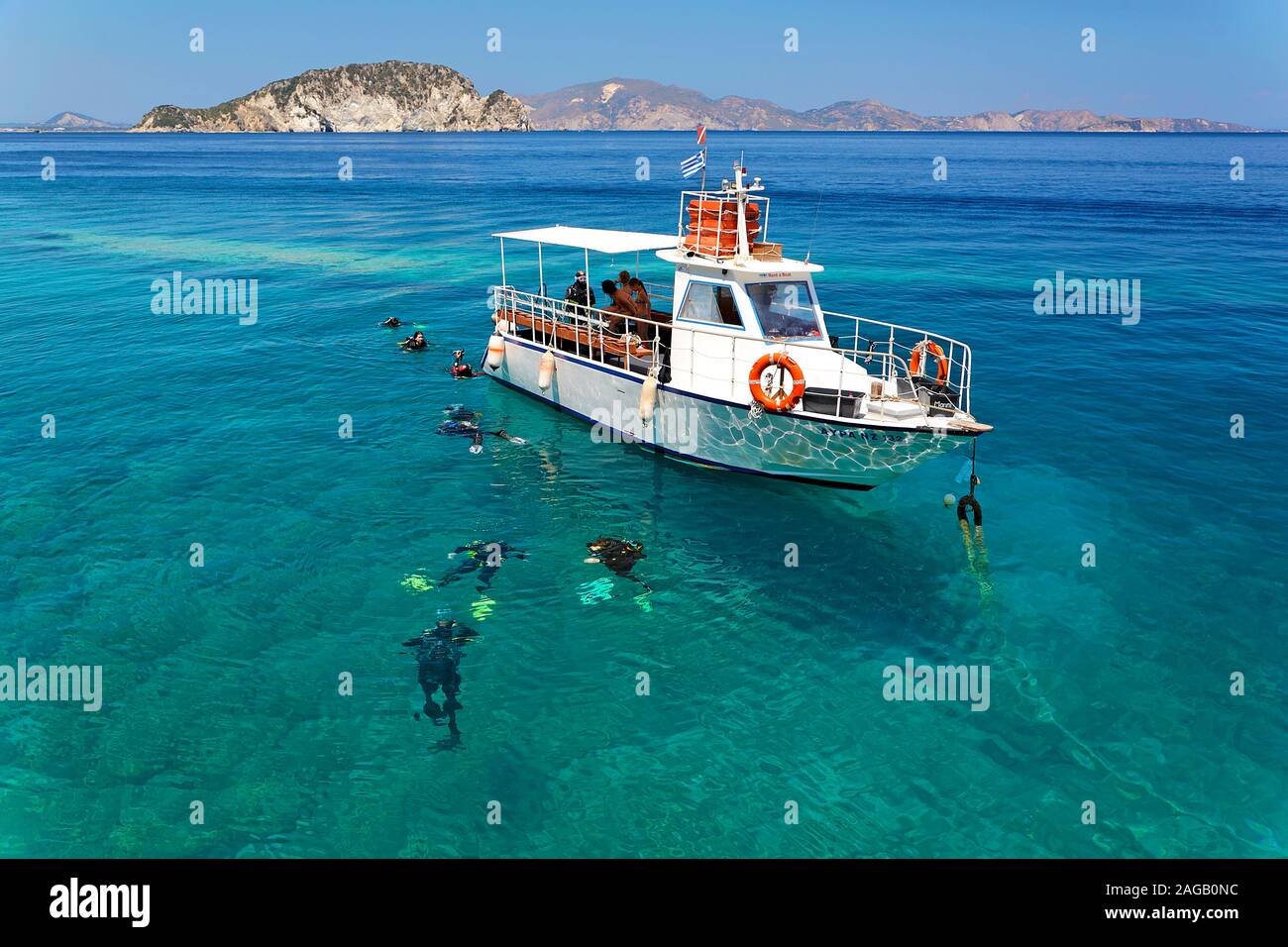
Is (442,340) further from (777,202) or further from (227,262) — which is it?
(777,202)

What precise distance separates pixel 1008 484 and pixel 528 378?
49.3ft

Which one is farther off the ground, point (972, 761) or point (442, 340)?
point (442, 340)

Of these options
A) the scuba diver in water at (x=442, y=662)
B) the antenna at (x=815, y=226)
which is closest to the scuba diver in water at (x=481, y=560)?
the scuba diver in water at (x=442, y=662)

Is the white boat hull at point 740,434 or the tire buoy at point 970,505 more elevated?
the white boat hull at point 740,434

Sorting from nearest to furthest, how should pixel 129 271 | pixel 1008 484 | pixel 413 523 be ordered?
pixel 413 523 < pixel 1008 484 < pixel 129 271

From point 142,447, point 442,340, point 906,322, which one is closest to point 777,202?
point 906,322

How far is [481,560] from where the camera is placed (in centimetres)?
1700

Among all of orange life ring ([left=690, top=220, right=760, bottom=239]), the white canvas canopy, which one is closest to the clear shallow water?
the white canvas canopy

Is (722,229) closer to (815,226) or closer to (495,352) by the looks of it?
(495,352)

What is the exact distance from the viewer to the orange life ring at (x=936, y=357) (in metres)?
17.8

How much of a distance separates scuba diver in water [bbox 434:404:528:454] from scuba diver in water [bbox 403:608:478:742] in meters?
9.05

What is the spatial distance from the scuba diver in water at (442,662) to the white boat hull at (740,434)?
8.42 meters

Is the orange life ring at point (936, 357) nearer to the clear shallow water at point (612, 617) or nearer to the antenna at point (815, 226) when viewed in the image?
the clear shallow water at point (612, 617)
